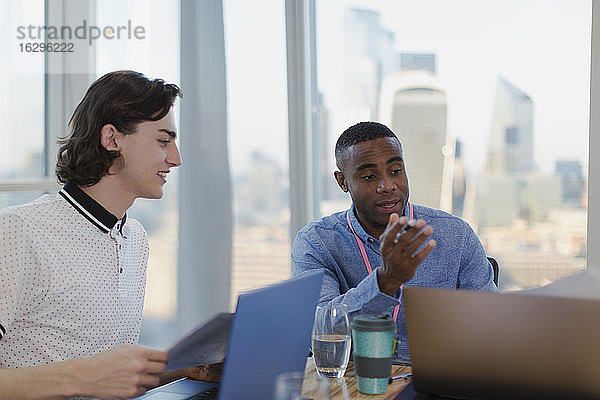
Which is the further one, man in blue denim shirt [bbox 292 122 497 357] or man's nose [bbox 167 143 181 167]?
man in blue denim shirt [bbox 292 122 497 357]

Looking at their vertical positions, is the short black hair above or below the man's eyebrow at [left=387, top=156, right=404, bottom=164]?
above

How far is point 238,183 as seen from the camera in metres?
3.43

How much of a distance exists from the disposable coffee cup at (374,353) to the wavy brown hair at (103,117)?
0.79m

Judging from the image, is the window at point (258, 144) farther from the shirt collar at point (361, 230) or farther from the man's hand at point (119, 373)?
the man's hand at point (119, 373)

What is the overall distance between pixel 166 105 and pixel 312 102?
5.42 ft

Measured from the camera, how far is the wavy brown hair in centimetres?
171

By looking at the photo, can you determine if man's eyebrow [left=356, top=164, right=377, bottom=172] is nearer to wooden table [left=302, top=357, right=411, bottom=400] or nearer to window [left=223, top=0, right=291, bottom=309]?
wooden table [left=302, top=357, right=411, bottom=400]

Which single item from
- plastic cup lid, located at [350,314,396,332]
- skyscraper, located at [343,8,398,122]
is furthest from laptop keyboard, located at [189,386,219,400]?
skyscraper, located at [343,8,398,122]

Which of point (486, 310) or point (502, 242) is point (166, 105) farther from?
point (502, 242)

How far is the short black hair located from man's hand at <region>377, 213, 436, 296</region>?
629mm

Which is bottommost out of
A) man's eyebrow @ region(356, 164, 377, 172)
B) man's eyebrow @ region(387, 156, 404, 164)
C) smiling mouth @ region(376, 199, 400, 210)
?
smiling mouth @ region(376, 199, 400, 210)

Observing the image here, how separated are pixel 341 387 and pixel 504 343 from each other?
0.38 m

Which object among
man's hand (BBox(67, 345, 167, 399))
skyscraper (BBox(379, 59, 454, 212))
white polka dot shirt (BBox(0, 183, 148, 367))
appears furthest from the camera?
skyscraper (BBox(379, 59, 454, 212))

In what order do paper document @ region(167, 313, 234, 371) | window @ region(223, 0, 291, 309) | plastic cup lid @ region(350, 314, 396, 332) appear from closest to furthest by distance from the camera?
paper document @ region(167, 313, 234, 371) → plastic cup lid @ region(350, 314, 396, 332) → window @ region(223, 0, 291, 309)
